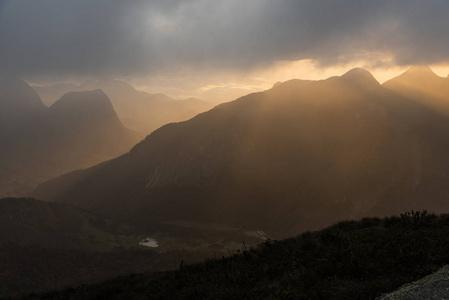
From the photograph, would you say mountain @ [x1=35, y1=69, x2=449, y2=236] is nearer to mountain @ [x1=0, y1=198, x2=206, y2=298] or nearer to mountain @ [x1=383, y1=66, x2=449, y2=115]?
mountain @ [x1=383, y1=66, x2=449, y2=115]

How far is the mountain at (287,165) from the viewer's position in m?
92.9

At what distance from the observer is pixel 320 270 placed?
928 cm

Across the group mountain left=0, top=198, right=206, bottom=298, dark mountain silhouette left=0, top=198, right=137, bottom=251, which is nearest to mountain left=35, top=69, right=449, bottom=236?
dark mountain silhouette left=0, top=198, right=137, bottom=251

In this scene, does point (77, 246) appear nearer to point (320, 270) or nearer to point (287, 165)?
point (287, 165)

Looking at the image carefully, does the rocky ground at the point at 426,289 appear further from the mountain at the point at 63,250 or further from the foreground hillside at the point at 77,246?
the foreground hillside at the point at 77,246

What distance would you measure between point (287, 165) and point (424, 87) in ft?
296

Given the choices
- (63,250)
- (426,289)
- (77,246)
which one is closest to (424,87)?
(77,246)

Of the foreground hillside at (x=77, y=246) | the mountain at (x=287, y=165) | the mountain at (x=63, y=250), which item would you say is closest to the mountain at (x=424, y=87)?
the mountain at (x=287, y=165)

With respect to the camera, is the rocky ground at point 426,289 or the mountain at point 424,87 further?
the mountain at point 424,87

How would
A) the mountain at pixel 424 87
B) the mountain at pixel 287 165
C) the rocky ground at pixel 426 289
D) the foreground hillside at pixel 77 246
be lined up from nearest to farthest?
the rocky ground at pixel 426 289 < the foreground hillside at pixel 77 246 < the mountain at pixel 287 165 < the mountain at pixel 424 87

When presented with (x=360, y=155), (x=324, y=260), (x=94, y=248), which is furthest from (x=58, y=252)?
(x=360, y=155)

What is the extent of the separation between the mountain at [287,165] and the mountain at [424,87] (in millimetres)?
7491

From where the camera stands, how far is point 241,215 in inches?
4237

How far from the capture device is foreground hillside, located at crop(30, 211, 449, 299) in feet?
25.0
